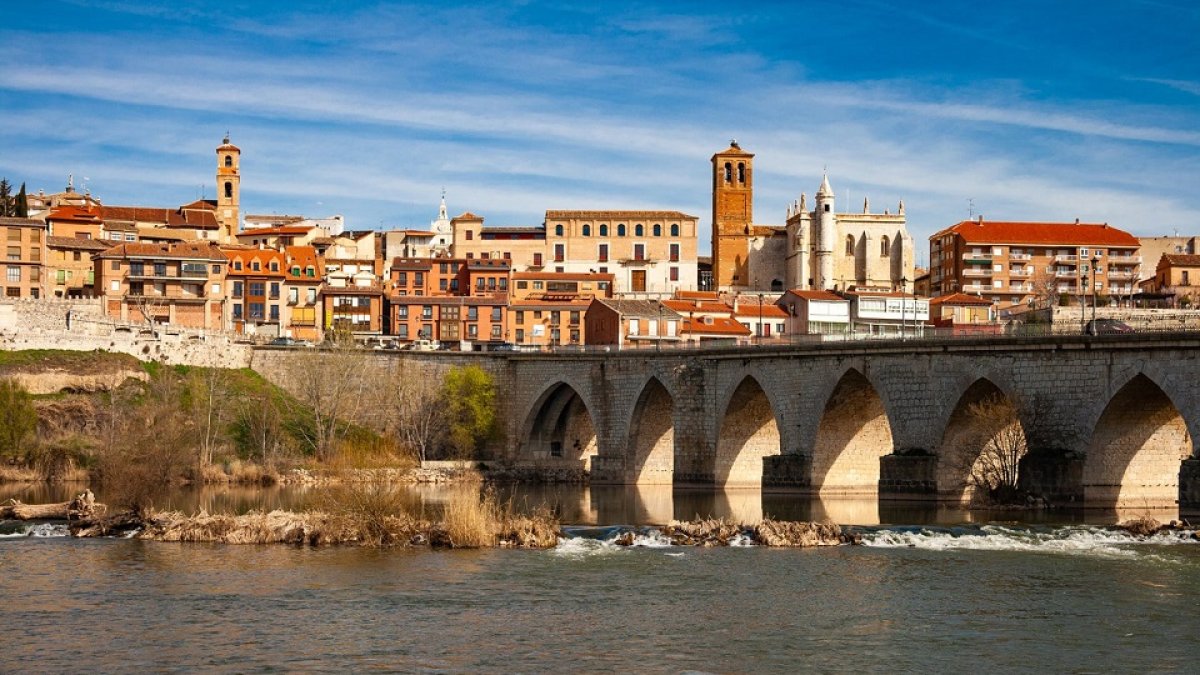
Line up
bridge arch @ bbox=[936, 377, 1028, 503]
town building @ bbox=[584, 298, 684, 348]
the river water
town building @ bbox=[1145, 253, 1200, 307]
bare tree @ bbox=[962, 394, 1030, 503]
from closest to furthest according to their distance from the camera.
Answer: the river water < bare tree @ bbox=[962, 394, 1030, 503] < bridge arch @ bbox=[936, 377, 1028, 503] < town building @ bbox=[584, 298, 684, 348] < town building @ bbox=[1145, 253, 1200, 307]

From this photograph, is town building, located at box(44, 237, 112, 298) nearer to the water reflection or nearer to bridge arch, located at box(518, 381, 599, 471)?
bridge arch, located at box(518, 381, 599, 471)

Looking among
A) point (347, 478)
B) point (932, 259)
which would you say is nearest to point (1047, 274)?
point (932, 259)

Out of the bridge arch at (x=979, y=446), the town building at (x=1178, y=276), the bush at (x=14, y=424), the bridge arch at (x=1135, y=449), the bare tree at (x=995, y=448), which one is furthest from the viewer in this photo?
the town building at (x=1178, y=276)

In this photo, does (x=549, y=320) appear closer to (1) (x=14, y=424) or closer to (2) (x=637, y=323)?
(2) (x=637, y=323)

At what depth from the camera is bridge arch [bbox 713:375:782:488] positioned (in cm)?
6756

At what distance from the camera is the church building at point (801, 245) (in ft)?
396

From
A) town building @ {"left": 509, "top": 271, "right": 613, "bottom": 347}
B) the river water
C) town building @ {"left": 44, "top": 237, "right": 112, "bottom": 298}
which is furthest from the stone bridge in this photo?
town building @ {"left": 44, "top": 237, "right": 112, "bottom": 298}

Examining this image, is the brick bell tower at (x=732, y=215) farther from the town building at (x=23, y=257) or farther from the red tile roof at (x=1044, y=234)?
the town building at (x=23, y=257)

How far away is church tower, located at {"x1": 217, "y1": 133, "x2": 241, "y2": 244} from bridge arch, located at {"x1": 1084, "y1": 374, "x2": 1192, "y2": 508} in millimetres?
91003

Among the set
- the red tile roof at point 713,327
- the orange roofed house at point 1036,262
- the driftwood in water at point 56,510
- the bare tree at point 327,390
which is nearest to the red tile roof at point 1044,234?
the orange roofed house at point 1036,262

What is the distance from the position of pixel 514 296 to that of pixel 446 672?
83764mm

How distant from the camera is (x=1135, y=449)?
159ft

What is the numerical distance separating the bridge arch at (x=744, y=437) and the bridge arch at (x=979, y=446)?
14213 mm

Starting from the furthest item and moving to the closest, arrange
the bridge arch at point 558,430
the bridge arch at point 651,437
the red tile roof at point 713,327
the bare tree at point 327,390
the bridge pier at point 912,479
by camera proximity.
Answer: the red tile roof at point 713,327 < the bridge arch at point 558,430 < the bare tree at point 327,390 < the bridge arch at point 651,437 < the bridge pier at point 912,479
